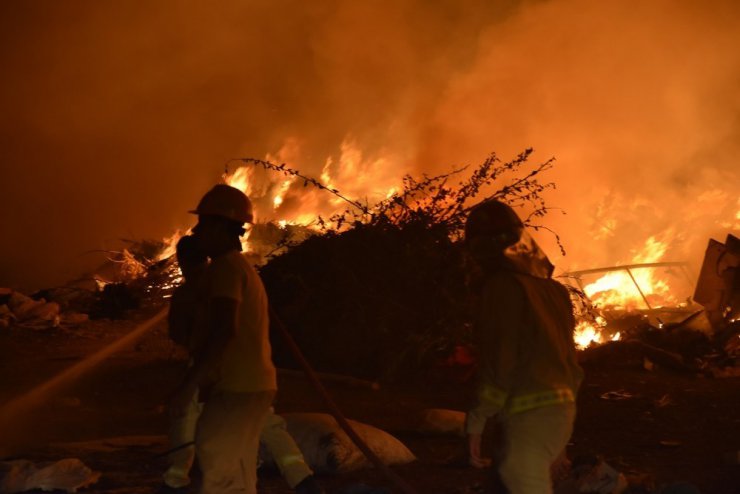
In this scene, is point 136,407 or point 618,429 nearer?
point 618,429

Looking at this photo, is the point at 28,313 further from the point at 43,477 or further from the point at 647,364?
the point at 647,364

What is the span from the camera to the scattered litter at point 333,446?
16.7ft

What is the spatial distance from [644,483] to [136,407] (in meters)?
4.47

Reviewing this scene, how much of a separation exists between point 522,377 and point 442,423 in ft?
11.5

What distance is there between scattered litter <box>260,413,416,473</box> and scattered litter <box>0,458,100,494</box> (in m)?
1.12

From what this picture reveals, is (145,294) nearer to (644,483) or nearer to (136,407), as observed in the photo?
(136,407)

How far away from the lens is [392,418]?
7293mm

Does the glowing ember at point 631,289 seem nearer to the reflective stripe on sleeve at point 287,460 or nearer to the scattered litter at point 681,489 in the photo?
the scattered litter at point 681,489

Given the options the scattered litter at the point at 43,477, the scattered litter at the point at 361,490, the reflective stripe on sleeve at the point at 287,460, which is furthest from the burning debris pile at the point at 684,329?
the scattered litter at the point at 43,477

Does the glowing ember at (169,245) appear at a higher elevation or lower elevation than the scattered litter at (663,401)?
higher

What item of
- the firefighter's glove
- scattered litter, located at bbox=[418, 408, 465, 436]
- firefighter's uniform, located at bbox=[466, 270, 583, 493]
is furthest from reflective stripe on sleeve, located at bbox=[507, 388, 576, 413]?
scattered litter, located at bbox=[418, 408, 465, 436]

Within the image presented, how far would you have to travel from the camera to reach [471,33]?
1691cm

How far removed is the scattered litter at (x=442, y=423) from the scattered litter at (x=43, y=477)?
8.99 ft

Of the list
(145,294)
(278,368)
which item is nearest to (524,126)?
(145,294)
